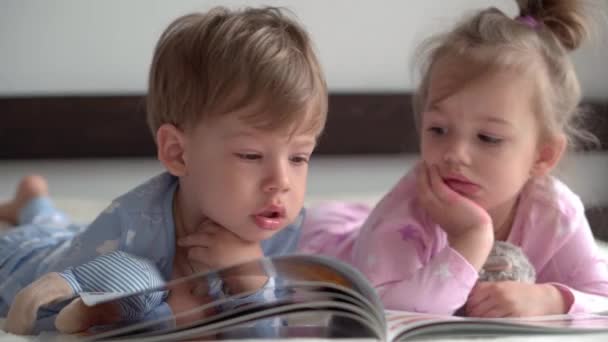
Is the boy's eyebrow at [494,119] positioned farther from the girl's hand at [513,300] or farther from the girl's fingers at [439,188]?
the girl's hand at [513,300]

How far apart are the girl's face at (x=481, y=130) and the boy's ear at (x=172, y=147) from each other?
0.33 meters

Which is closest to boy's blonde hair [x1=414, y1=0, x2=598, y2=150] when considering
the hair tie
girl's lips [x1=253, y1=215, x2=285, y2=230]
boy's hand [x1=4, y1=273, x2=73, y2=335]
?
the hair tie

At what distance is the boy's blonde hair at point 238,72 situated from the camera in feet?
2.61

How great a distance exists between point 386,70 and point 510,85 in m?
1.09

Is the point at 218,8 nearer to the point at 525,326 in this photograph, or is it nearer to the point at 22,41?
the point at 525,326

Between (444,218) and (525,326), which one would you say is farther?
(444,218)

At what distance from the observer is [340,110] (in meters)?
1.94

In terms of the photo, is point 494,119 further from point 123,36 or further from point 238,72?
point 123,36

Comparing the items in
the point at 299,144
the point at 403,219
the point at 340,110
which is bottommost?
the point at 340,110

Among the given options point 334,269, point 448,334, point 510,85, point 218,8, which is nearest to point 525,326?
point 448,334

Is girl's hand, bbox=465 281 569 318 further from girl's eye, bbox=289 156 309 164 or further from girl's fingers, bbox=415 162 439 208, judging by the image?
girl's eye, bbox=289 156 309 164

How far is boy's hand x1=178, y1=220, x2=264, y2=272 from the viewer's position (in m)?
0.85

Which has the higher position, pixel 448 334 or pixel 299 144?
pixel 299 144

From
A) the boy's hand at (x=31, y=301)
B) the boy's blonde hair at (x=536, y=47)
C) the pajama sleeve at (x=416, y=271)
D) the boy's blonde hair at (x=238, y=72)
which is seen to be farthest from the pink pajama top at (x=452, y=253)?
the boy's hand at (x=31, y=301)
